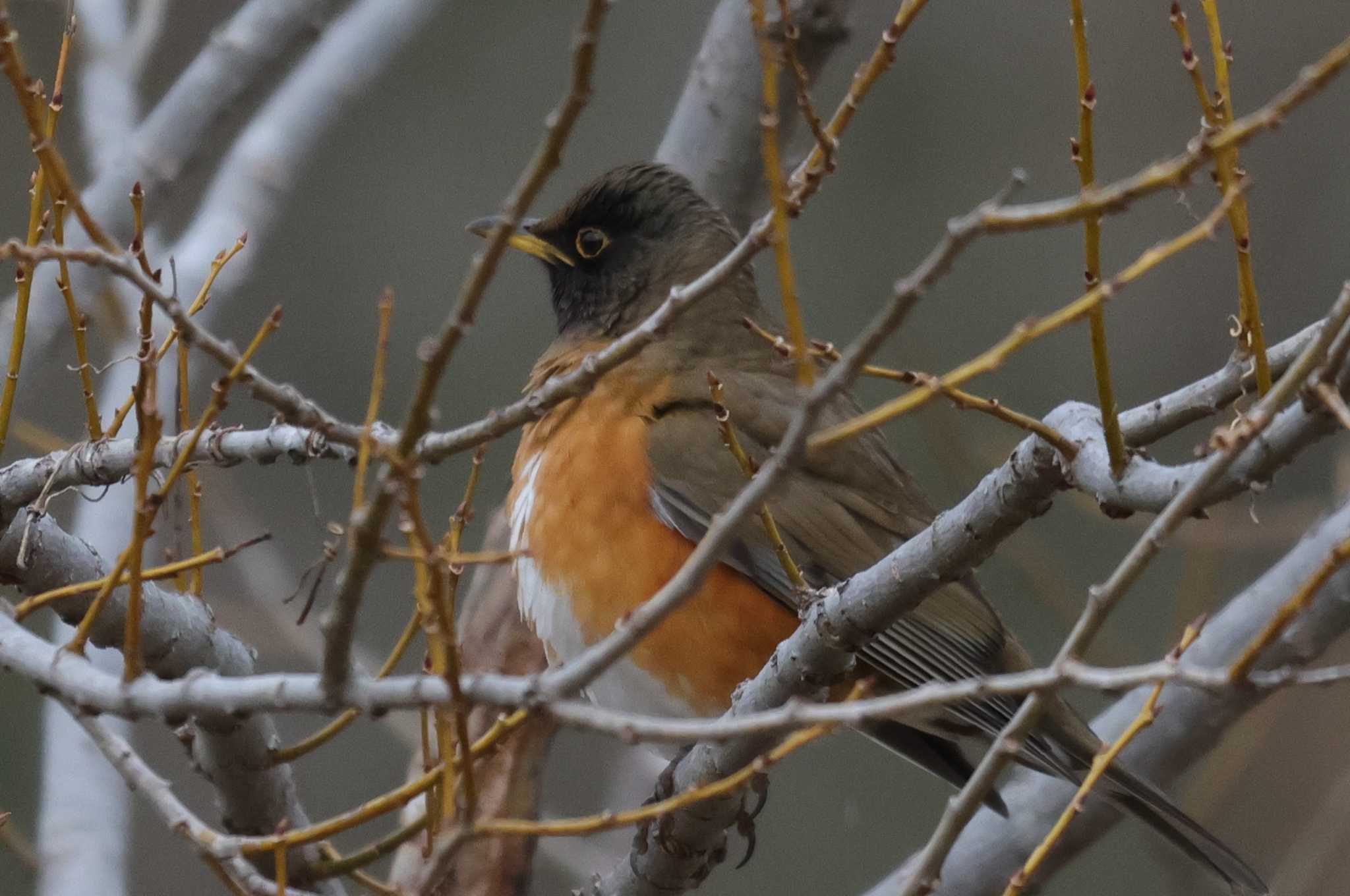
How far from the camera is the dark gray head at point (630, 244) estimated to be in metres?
4.93

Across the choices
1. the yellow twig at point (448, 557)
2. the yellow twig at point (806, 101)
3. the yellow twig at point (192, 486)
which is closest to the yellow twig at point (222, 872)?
the yellow twig at point (448, 557)

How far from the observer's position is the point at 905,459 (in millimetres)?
8234

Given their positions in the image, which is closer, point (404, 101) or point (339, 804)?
point (339, 804)

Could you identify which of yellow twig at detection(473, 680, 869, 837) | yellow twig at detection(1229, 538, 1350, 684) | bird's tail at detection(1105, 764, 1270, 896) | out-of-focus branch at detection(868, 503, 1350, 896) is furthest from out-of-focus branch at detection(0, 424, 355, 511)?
out-of-focus branch at detection(868, 503, 1350, 896)

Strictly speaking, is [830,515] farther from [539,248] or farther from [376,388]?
[376,388]

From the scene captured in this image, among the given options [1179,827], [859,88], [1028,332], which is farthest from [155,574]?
[1179,827]

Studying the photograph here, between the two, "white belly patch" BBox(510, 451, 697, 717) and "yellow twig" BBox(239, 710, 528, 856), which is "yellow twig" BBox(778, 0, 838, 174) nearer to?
"yellow twig" BBox(239, 710, 528, 856)

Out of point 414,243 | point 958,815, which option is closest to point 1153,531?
point 958,815

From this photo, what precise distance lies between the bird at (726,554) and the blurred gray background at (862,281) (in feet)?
5.45

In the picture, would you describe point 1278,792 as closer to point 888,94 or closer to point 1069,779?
point 1069,779

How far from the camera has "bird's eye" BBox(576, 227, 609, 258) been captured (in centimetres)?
498

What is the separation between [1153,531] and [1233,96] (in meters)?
7.11

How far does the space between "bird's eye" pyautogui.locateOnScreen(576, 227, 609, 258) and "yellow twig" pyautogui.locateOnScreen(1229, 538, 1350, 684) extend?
3.32 m

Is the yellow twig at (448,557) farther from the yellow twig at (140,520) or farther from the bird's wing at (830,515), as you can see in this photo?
the bird's wing at (830,515)
